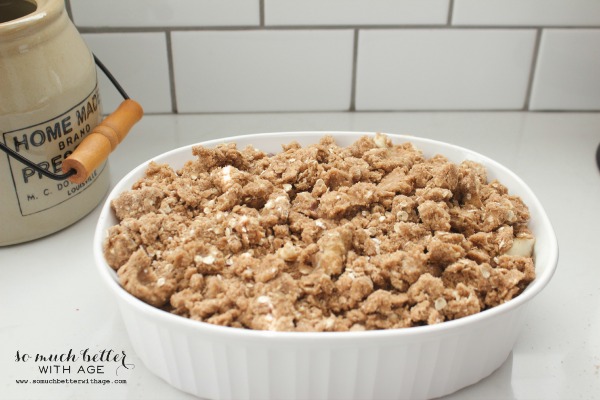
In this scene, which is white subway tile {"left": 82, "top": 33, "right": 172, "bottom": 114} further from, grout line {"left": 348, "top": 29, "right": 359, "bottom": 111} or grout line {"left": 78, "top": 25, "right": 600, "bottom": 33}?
grout line {"left": 348, "top": 29, "right": 359, "bottom": 111}

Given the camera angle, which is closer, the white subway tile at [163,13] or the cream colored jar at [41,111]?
the cream colored jar at [41,111]

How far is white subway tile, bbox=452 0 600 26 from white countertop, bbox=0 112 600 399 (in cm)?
16

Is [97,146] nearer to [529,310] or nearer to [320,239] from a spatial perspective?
[320,239]

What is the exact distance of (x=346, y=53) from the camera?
3.64ft

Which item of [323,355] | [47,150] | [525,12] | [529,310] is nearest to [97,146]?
[47,150]

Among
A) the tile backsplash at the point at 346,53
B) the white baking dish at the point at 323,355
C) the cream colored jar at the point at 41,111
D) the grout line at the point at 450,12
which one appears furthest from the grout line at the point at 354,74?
the white baking dish at the point at 323,355

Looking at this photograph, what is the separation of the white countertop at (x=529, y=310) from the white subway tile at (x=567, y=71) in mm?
24

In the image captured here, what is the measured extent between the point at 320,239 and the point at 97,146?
12.3 inches

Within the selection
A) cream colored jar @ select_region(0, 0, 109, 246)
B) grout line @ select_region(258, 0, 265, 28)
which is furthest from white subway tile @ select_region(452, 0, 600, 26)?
cream colored jar @ select_region(0, 0, 109, 246)

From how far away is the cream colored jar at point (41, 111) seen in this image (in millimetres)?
784

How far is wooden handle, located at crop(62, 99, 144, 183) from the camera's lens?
829 mm

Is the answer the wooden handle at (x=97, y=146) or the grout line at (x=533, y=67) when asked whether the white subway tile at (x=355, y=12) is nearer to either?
the grout line at (x=533, y=67)

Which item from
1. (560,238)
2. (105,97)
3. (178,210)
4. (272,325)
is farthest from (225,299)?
(105,97)

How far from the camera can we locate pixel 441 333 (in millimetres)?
610
